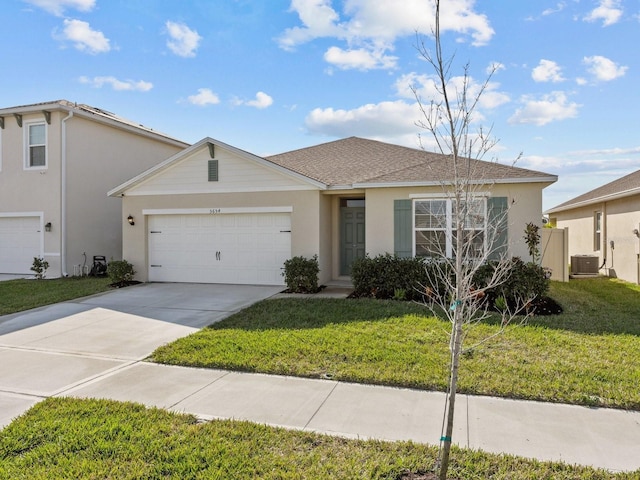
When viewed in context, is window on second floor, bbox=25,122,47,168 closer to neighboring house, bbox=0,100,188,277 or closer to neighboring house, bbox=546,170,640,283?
neighboring house, bbox=0,100,188,277

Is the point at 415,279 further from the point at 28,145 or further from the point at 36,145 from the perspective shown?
the point at 28,145

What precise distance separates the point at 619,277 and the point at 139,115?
2005 centimetres

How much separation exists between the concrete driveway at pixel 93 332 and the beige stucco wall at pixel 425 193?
3.09 meters

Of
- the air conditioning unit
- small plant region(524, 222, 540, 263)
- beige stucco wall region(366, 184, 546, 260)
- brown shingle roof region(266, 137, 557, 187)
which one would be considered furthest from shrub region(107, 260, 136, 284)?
the air conditioning unit

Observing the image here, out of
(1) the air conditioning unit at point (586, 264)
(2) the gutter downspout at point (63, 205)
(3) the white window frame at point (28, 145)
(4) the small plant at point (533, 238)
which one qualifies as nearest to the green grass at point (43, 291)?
(2) the gutter downspout at point (63, 205)

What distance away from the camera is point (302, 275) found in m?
11.0

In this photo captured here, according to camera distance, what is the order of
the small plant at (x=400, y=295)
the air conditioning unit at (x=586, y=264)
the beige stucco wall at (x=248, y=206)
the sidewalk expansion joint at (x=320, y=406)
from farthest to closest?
1. the air conditioning unit at (x=586, y=264)
2. the beige stucco wall at (x=248, y=206)
3. the small plant at (x=400, y=295)
4. the sidewalk expansion joint at (x=320, y=406)

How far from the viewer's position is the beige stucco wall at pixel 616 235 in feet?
43.7

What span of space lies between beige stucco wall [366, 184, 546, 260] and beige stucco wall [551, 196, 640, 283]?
5.31 metres

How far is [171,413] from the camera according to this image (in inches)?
161

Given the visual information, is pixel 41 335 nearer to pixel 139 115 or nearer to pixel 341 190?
pixel 341 190

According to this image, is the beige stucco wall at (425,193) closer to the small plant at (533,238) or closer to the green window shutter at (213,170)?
the small plant at (533,238)

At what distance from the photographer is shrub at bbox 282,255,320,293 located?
432 inches

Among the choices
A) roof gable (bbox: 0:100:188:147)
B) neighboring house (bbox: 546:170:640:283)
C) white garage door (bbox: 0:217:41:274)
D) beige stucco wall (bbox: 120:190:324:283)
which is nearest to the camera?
beige stucco wall (bbox: 120:190:324:283)
